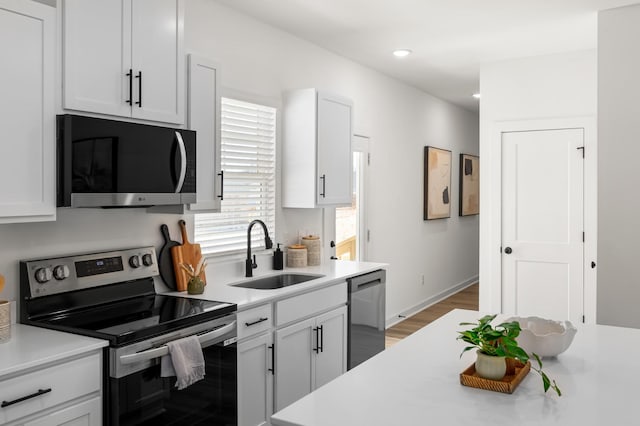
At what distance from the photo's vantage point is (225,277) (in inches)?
144

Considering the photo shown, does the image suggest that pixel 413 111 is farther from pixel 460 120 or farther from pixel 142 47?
pixel 142 47

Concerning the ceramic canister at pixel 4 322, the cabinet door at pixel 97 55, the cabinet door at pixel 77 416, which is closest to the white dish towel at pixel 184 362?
the cabinet door at pixel 77 416

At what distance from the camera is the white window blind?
12.0ft

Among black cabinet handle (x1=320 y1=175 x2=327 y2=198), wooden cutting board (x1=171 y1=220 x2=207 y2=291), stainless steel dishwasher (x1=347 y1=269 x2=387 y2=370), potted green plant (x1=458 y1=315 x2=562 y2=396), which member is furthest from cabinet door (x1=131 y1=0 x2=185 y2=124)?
potted green plant (x1=458 y1=315 x2=562 y2=396)

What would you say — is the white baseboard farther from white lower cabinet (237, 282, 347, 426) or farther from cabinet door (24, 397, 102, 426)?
cabinet door (24, 397, 102, 426)

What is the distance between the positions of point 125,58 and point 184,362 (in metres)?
1.39

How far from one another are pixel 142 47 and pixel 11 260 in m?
1.13

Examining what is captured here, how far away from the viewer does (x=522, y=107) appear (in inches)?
200

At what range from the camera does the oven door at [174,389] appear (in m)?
2.17

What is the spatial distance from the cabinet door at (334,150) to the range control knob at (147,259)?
4.65 feet

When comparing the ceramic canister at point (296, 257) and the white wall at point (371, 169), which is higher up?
the white wall at point (371, 169)

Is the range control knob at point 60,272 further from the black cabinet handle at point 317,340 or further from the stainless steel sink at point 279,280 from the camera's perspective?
the black cabinet handle at point 317,340

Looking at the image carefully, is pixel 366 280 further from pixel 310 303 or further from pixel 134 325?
pixel 134 325

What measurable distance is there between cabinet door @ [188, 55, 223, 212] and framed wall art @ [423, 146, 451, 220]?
160 inches
